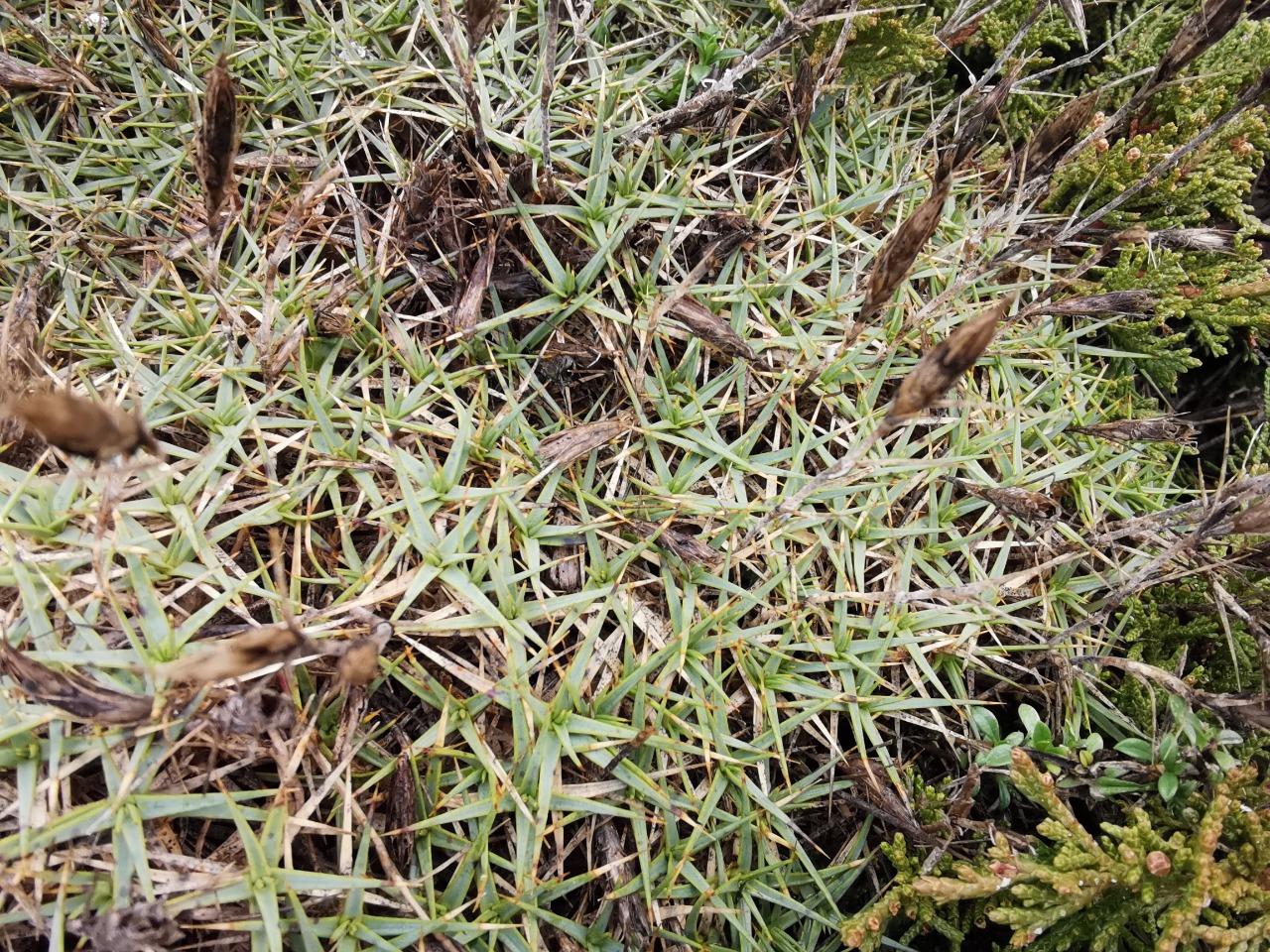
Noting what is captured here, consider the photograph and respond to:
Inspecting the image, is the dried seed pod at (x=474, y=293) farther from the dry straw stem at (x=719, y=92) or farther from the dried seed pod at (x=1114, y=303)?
the dried seed pod at (x=1114, y=303)

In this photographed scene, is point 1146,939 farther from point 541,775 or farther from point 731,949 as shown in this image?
point 541,775

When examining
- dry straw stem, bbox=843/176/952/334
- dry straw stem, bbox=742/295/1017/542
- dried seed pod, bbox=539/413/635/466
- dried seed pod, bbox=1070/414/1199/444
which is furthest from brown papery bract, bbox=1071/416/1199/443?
dried seed pod, bbox=539/413/635/466

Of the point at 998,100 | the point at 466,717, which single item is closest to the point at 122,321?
the point at 466,717

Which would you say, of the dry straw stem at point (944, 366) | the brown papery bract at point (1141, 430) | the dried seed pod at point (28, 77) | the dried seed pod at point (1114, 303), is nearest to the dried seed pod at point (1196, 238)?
the dried seed pod at point (1114, 303)

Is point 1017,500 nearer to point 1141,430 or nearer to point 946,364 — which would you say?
point 1141,430

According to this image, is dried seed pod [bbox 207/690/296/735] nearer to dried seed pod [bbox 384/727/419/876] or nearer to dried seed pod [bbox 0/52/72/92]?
dried seed pod [bbox 384/727/419/876]
